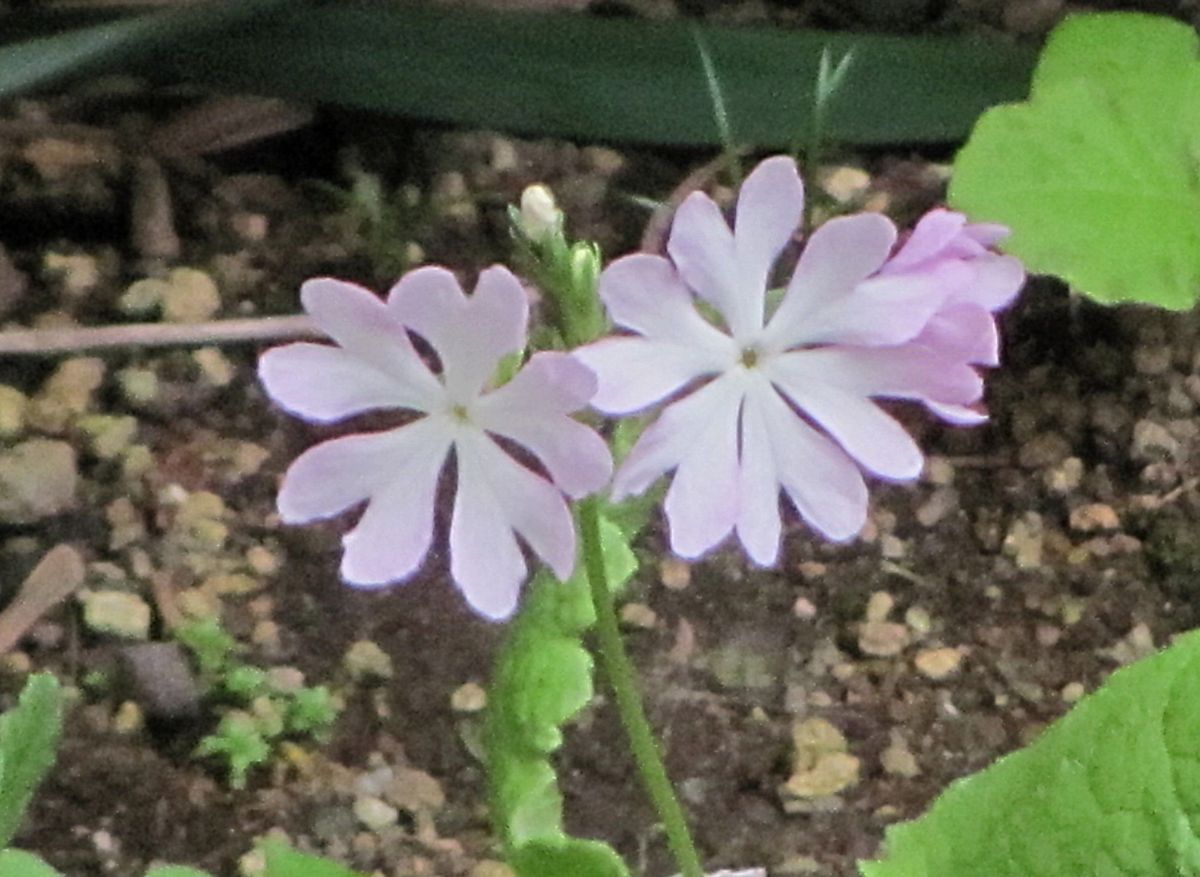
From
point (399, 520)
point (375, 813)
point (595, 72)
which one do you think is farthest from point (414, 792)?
point (595, 72)

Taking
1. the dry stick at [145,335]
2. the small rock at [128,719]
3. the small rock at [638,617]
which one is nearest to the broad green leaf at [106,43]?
the dry stick at [145,335]

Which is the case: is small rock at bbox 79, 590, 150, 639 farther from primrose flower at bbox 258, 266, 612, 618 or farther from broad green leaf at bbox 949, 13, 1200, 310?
broad green leaf at bbox 949, 13, 1200, 310

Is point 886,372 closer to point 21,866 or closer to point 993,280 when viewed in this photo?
point 993,280

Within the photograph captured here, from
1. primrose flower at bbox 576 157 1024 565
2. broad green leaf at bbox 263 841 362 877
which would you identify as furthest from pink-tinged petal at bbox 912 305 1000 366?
broad green leaf at bbox 263 841 362 877

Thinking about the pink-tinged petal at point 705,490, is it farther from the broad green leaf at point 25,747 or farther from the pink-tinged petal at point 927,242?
the broad green leaf at point 25,747

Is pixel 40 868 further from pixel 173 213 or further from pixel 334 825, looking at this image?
pixel 173 213
